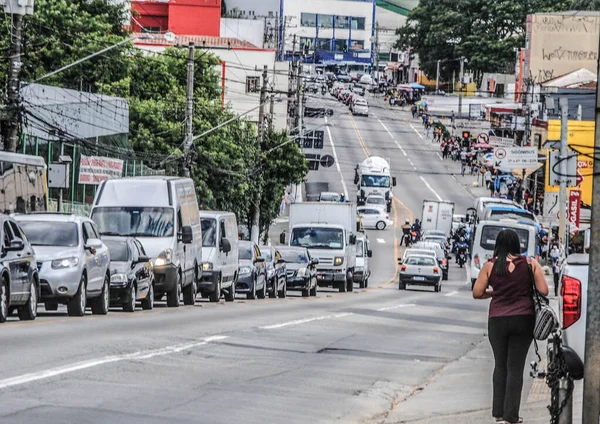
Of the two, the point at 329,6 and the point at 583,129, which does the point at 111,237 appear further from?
the point at 329,6

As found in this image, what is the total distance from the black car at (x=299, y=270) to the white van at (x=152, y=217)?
12.0 metres

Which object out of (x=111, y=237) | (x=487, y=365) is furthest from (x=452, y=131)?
(x=487, y=365)

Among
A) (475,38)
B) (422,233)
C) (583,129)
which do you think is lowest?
(422,233)

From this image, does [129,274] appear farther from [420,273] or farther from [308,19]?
[308,19]

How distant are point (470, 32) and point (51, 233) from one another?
124831 millimetres

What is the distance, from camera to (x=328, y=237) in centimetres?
5000

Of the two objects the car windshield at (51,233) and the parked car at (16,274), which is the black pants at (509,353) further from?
the car windshield at (51,233)

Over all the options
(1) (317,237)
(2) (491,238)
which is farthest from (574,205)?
(1) (317,237)

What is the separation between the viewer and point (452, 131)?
12400cm

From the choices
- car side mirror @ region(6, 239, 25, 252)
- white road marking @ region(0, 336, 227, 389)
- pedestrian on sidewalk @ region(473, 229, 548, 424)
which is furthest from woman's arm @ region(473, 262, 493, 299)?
car side mirror @ region(6, 239, 25, 252)

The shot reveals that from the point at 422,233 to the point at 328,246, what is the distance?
3423 cm

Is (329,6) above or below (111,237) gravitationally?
above

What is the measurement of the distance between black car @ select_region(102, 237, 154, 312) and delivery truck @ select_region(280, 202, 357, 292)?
21.4 m

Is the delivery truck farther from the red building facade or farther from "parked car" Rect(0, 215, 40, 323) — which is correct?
the red building facade
